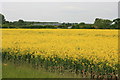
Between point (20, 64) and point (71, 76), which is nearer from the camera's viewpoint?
point (71, 76)

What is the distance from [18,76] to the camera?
298 inches

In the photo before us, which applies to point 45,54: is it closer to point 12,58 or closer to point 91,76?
point 12,58

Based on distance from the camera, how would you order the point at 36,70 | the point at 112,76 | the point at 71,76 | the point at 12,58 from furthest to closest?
the point at 12,58, the point at 36,70, the point at 71,76, the point at 112,76

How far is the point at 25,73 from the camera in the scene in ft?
26.3

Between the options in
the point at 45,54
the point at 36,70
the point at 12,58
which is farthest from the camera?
the point at 12,58

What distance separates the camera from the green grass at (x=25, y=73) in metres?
7.66

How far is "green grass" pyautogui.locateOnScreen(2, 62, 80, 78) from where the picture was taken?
25.1 ft

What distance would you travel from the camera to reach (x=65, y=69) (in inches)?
324

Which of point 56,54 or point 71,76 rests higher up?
point 56,54

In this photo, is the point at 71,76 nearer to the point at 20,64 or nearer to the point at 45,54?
the point at 45,54

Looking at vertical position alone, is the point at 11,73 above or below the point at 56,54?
below

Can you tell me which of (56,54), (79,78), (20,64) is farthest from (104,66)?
(20,64)

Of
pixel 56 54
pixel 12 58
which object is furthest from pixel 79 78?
pixel 12 58

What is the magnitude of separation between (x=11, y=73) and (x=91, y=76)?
288cm
